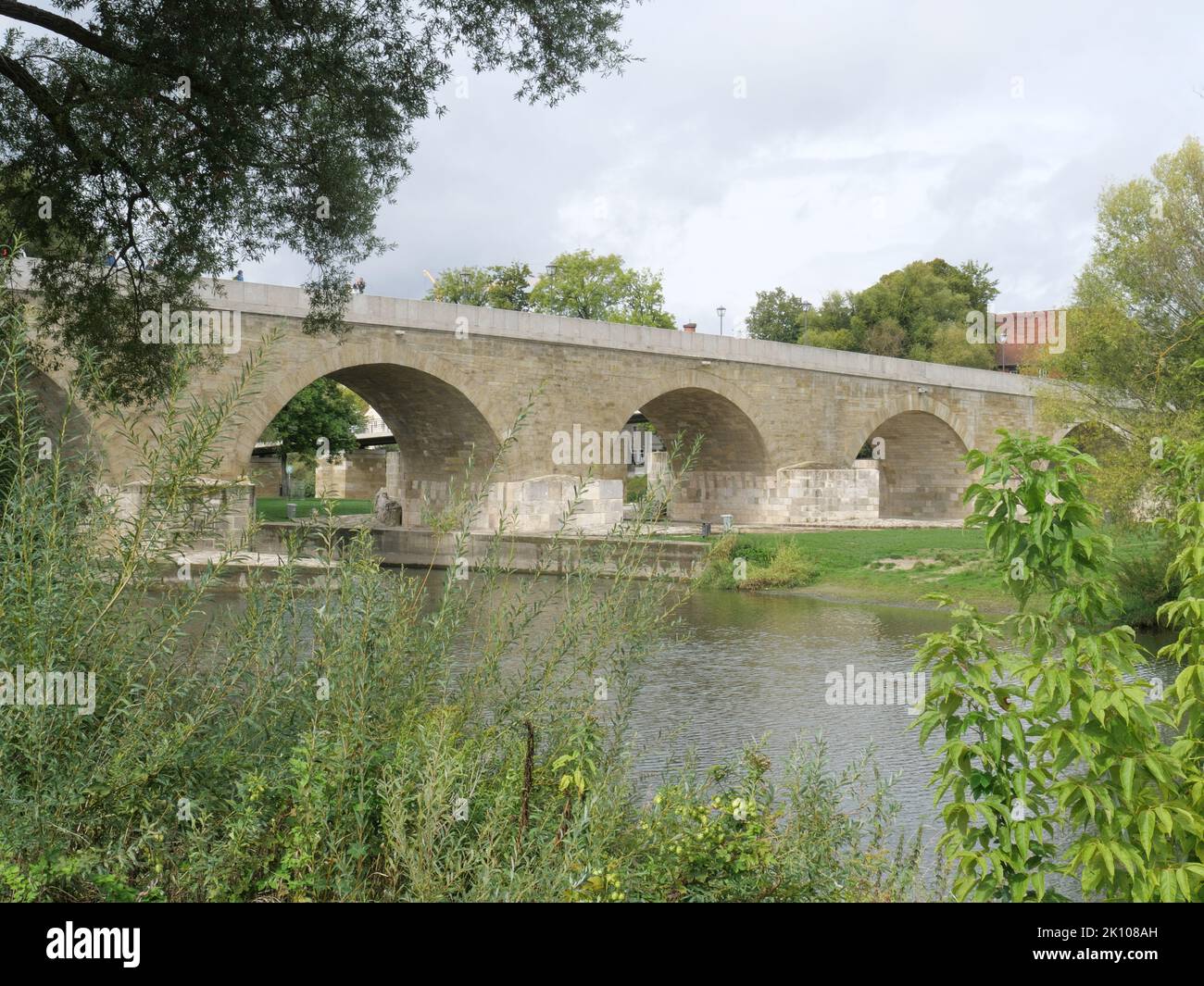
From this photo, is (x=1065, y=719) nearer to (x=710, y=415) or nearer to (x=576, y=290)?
(x=710, y=415)

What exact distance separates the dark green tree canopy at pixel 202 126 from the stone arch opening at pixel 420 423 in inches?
487

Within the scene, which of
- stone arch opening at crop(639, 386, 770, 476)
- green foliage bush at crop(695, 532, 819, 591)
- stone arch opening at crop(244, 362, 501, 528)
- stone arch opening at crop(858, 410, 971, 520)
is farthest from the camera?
stone arch opening at crop(858, 410, 971, 520)

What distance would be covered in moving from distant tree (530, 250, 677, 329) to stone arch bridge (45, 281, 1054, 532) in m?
10.6

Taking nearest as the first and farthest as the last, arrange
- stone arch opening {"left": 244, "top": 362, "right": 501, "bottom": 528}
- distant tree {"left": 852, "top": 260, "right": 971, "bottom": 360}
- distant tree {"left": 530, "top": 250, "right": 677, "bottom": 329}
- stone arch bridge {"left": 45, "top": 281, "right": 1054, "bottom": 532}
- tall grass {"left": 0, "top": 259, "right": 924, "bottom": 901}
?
tall grass {"left": 0, "top": 259, "right": 924, "bottom": 901}
stone arch bridge {"left": 45, "top": 281, "right": 1054, "bottom": 532}
stone arch opening {"left": 244, "top": 362, "right": 501, "bottom": 528}
distant tree {"left": 530, "top": 250, "right": 677, "bottom": 329}
distant tree {"left": 852, "top": 260, "right": 971, "bottom": 360}

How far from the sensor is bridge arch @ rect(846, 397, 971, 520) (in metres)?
33.2

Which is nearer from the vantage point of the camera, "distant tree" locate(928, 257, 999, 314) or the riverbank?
the riverbank

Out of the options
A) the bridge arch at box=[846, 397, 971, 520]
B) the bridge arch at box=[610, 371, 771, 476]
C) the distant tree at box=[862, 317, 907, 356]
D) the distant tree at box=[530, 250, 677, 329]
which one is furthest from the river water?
the distant tree at box=[862, 317, 907, 356]

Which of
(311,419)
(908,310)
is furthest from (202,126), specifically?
(908,310)

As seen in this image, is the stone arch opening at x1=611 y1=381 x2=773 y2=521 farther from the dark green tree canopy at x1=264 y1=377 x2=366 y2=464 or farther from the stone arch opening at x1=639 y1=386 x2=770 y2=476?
the dark green tree canopy at x1=264 y1=377 x2=366 y2=464

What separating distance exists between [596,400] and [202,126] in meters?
18.5

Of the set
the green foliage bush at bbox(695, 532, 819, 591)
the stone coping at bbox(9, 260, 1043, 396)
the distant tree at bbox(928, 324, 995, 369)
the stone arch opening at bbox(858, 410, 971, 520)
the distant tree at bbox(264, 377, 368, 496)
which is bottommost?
the green foliage bush at bbox(695, 532, 819, 591)

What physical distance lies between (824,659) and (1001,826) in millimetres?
9236

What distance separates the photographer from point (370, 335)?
854 inches

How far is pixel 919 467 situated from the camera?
120 ft
